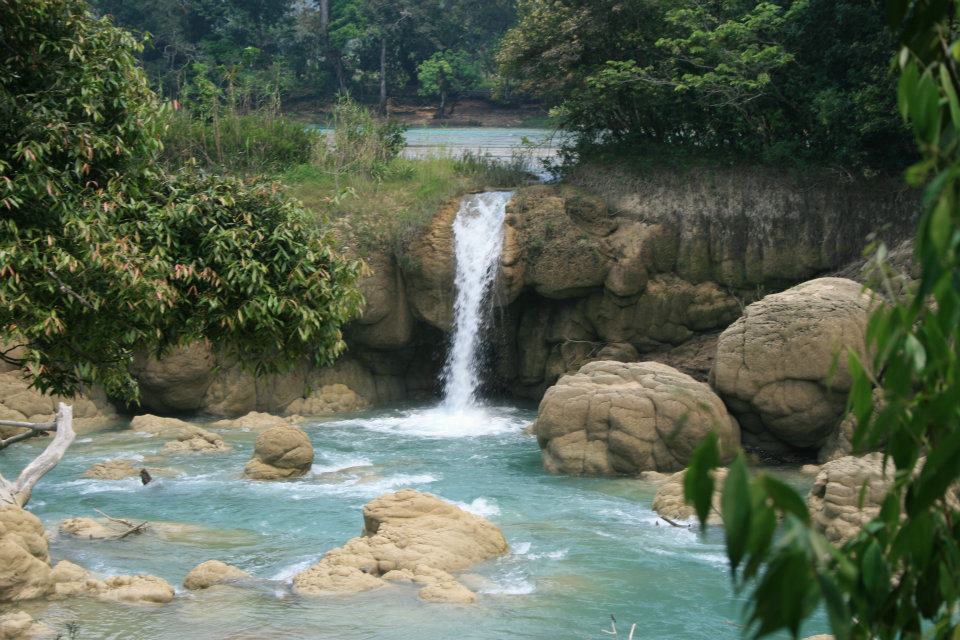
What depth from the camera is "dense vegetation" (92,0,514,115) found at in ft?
143

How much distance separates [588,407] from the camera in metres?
14.9

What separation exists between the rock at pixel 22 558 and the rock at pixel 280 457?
5.21 meters

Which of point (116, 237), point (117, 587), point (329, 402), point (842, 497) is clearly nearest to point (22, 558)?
point (117, 587)

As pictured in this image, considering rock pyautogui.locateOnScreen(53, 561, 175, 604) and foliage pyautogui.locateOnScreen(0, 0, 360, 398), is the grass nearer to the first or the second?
rock pyautogui.locateOnScreen(53, 561, 175, 604)

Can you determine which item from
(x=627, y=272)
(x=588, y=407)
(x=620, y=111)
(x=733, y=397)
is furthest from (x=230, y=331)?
(x=620, y=111)

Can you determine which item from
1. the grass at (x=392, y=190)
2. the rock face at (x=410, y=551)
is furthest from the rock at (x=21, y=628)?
the grass at (x=392, y=190)

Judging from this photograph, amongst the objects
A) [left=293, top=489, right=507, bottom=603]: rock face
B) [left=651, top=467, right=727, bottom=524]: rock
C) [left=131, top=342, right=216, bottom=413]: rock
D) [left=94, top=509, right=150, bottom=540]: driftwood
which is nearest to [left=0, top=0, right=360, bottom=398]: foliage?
[left=293, top=489, right=507, bottom=603]: rock face

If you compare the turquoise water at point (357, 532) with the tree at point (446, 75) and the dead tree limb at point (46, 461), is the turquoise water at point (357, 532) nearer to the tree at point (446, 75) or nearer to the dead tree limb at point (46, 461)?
the dead tree limb at point (46, 461)

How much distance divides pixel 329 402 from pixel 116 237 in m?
14.0

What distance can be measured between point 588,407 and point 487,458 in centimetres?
249

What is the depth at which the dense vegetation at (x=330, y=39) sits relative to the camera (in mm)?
43469

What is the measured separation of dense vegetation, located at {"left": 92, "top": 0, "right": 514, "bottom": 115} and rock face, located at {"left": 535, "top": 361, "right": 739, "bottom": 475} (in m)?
30.0

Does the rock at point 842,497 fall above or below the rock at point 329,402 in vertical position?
above

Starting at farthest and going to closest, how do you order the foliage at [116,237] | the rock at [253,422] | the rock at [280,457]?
the rock at [253,422]
the rock at [280,457]
the foliage at [116,237]
